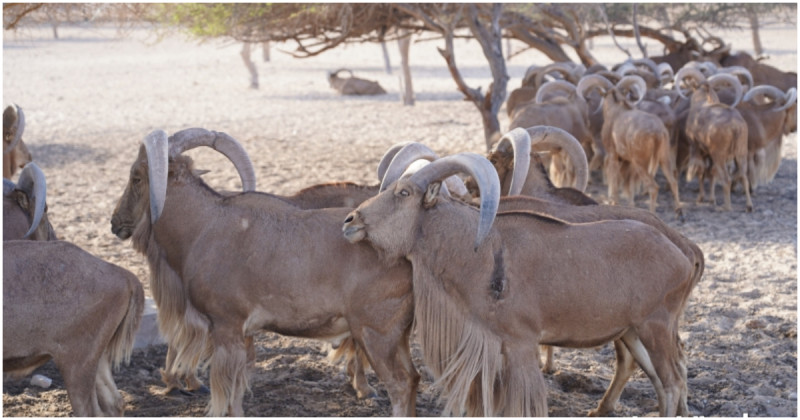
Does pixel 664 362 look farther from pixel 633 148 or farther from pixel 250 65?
pixel 250 65

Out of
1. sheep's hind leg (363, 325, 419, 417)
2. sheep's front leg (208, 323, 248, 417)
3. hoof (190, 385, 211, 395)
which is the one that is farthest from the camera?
hoof (190, 385, 211, 395)

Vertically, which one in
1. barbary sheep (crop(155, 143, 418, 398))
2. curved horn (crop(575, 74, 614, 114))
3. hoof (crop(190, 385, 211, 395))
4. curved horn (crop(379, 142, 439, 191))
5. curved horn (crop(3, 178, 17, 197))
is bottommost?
hoof (crop(190, 385, 211, 395))

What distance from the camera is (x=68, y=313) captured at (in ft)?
16.3

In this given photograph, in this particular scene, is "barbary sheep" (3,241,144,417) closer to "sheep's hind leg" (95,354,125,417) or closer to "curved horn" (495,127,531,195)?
"sheep's hind leg" (95,354,125,417)

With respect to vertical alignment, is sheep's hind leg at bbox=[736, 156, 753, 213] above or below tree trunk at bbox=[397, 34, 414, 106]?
below

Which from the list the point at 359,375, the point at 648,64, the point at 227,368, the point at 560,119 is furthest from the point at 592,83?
the point at 227,368

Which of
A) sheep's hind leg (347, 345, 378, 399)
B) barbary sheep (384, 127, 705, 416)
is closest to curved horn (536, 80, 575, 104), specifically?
barbary sheep (384, 127, 705, 416)

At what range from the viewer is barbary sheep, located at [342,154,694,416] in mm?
5125

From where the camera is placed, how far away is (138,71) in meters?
36.6

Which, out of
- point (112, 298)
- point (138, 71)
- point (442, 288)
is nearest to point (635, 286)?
point (442, 288)

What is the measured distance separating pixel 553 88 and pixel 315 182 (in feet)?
13.7

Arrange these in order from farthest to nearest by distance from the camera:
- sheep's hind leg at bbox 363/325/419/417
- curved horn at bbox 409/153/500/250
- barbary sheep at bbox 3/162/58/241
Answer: barbary sheep at bbox 3/162/58/241 < sheep's hind leg at bbox 363/325/419/417 < curved horn at bbox 409/153/500/250

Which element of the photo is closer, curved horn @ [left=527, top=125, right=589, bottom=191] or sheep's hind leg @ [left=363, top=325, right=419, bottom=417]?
sheep's hind leg @ [left=363, top=325, right=419, bottom=417]

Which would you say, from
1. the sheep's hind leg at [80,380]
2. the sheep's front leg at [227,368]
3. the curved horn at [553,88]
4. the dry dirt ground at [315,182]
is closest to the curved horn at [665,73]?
the dry dirt ground at [315,182]
